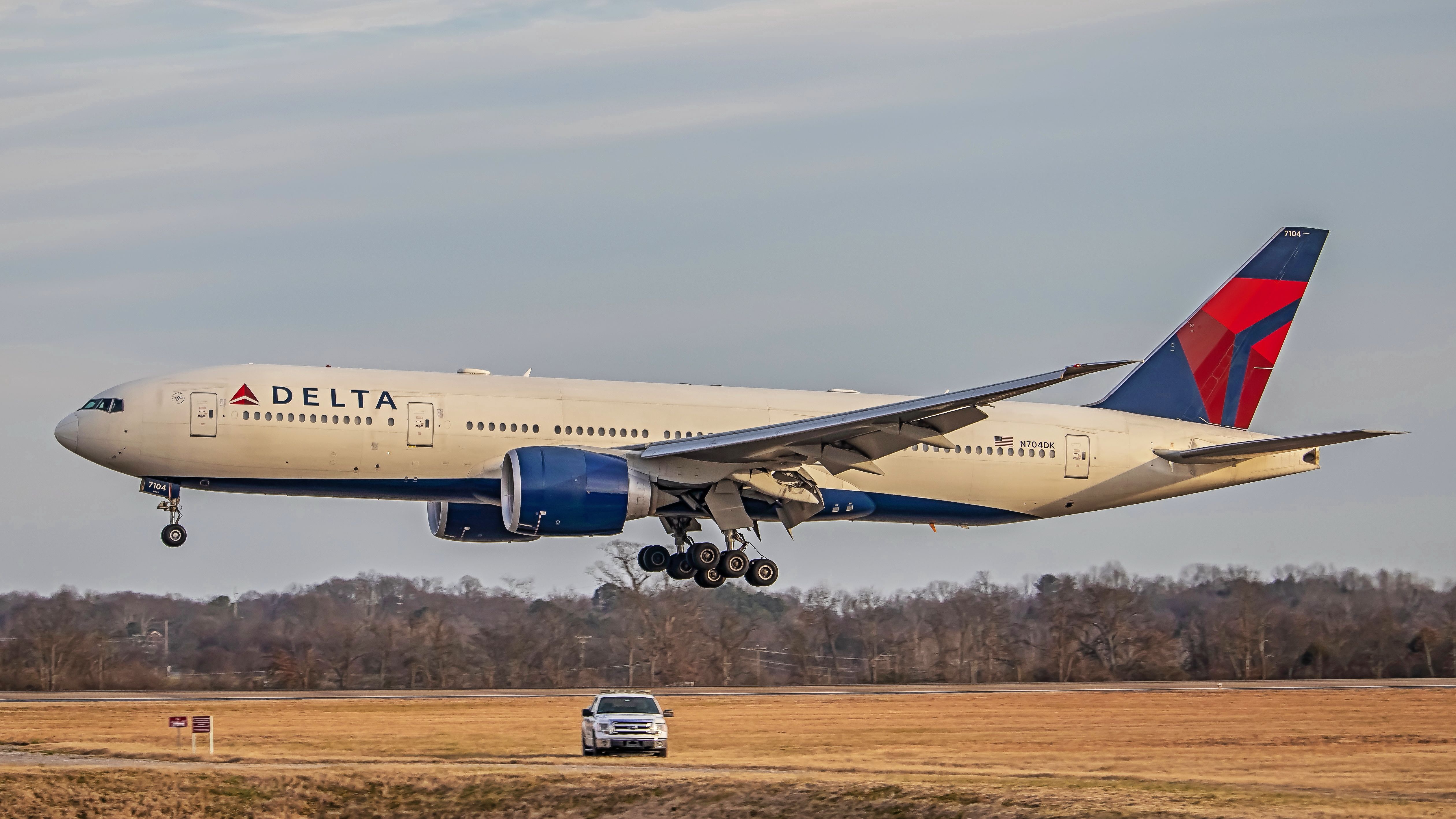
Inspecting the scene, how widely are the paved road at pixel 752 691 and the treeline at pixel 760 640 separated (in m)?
3.54

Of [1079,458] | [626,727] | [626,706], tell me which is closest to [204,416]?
[626,706]

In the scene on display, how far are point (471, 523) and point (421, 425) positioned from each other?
5716 millimetres

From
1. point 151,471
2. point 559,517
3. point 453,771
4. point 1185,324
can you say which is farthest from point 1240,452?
point 151,471

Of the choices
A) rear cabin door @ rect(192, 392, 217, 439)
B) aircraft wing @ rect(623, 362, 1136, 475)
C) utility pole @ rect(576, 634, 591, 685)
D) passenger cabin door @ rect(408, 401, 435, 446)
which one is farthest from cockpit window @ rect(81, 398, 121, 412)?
utility pole @ rect(576, 634, 591, 685)

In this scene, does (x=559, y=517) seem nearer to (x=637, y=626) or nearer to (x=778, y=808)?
(x=778, y=808)

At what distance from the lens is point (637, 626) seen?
77.4m

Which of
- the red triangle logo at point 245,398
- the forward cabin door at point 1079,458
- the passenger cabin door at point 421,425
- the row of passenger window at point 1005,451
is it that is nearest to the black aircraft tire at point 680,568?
the row of passenger window at point 1005,451

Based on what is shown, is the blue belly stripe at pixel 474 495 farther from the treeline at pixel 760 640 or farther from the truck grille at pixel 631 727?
the treeline at pixel 760 640

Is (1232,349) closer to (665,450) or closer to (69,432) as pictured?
(665,450)

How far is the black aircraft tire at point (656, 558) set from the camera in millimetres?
42531

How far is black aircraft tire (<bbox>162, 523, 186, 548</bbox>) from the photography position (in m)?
38.5

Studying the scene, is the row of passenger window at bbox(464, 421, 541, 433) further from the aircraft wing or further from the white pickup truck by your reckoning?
the white pickup truck

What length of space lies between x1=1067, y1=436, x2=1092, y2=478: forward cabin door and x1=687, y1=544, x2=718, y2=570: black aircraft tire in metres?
9.24

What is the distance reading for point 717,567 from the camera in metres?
41.5
